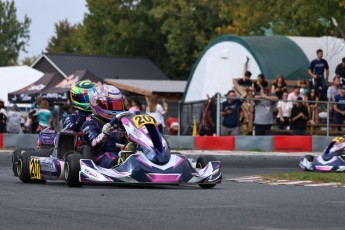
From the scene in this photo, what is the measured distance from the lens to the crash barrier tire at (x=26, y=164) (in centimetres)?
1542

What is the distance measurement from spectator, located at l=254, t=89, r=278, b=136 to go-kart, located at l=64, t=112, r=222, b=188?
14257mm

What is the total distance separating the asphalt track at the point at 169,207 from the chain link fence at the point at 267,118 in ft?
42.6

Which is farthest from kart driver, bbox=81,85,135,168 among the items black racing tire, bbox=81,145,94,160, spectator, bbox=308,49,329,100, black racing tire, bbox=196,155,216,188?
spectator, bbox=308,49,329,100

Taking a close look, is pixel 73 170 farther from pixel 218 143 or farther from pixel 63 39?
pixel 63 39

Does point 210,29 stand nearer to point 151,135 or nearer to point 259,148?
point 259,148

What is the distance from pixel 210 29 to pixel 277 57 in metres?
34.6

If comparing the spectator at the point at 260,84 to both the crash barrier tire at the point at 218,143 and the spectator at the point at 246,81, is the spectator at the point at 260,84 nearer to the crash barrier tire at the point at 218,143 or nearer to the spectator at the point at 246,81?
the spectator at the point at 246,81

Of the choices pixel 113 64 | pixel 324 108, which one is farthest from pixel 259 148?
pixel 113 64

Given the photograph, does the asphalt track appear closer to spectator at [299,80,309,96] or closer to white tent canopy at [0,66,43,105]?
spectator at [299,80,309,96]

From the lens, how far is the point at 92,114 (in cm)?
1553

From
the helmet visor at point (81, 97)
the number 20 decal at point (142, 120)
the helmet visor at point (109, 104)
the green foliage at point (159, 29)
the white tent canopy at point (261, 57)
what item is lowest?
the number 20 decal at point (142, 120)

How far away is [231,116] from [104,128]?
1389cm

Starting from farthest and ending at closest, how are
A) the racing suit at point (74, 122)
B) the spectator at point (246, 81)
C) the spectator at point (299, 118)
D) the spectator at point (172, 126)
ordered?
the spectator at point (172, 126) → the spectator at point (246, 81) → the spectator at point (299, 118) → the racing suit at point (74, 122)

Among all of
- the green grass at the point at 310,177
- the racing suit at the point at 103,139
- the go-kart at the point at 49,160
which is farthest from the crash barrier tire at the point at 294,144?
the racing suit at the point at 103,139
